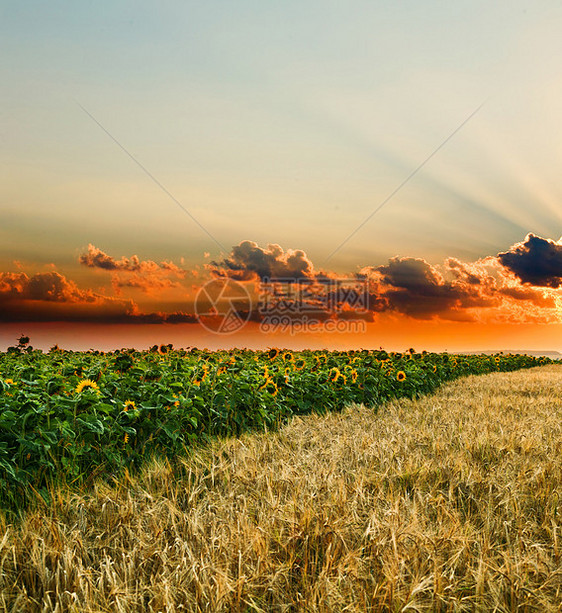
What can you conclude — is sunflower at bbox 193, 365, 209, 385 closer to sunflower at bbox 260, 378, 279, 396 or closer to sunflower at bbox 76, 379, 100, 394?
sunflower at bbox 260, 378, 279, 396

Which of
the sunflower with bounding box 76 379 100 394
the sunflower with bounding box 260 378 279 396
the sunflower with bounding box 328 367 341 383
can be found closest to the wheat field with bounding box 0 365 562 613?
the sunflower with bounding box 76 379 100 394

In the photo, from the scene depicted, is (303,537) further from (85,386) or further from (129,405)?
(85,386)

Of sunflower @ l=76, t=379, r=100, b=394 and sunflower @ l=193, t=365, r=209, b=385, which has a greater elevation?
sunflower @ l=76, t=379, r=100, b=394

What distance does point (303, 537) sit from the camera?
2.75m

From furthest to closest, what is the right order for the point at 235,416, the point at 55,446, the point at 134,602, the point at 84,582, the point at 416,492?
1. the point at 235,416
2. the point at 55,446
3. the point at 416,492
4. the point at 84,582
5. the point at 134,602

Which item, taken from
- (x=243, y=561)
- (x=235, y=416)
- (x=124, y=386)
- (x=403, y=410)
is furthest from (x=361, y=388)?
(x=243, y=561)

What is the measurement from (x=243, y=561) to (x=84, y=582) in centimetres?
81

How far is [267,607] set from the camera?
7.49 feet

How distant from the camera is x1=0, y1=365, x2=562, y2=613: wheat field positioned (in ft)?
7.56

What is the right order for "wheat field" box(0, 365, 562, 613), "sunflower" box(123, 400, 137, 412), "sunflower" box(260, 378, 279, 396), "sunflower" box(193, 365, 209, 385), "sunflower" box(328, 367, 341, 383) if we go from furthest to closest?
"sunflower" box(328, 367, 341, 383), "sunflower" box(260, 378, 279, 396), "sunflower" box(193, 365, 209, 385), "sunflower" box(123, 400, 137, 412), "wheat field" box(0, 365, 562, 613)

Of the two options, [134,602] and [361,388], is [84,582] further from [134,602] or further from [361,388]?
[361,388]

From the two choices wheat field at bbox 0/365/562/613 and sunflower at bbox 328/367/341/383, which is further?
sunflower at bbox 328/367/341/383

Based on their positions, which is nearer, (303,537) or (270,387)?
(303,537)

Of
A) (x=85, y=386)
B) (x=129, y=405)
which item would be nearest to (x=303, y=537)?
(x=129, y=405)
